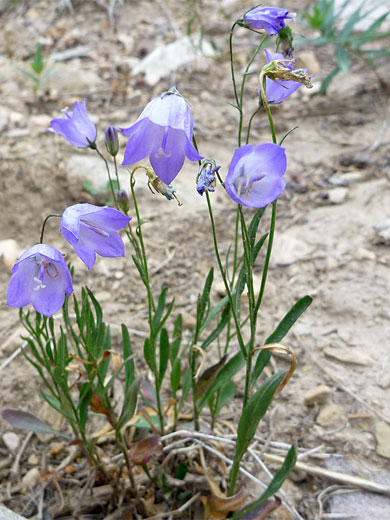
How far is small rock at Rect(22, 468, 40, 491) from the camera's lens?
5.93 ft

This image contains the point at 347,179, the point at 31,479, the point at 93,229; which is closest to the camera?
the point at 93,229

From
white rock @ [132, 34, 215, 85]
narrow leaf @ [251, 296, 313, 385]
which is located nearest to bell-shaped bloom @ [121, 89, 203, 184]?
narrow leaf @ [251, 296, 313, 385]

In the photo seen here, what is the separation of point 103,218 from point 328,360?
1.26 meters

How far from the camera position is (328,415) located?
1949 mm

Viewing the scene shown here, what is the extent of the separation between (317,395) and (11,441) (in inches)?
43.4

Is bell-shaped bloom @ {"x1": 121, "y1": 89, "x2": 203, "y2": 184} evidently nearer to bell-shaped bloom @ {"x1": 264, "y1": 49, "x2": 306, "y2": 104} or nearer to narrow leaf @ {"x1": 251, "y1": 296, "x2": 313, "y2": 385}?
bell-shaped bloom @ {"x1": 264, "y1": 49, "x2": 306, "y2": 104}

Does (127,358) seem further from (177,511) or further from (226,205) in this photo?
(226,205)

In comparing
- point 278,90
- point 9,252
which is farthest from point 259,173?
point 9,252

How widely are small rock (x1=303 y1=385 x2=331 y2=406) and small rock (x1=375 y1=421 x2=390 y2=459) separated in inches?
7.9

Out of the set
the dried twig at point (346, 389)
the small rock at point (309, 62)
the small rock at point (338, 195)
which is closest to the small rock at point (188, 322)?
the dried twig at point (346, 389)

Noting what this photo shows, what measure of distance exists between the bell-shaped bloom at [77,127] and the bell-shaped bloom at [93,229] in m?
0.30

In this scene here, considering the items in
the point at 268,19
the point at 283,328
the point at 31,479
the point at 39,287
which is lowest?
the point at 31,479

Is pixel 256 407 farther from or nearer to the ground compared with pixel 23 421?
farther from the ground

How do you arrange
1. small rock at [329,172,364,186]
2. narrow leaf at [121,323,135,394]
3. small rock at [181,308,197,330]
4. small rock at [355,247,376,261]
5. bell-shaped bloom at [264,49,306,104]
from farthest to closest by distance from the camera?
1. small rock at [329,172,364,186]
2. small rock at [355,247,376,261]
3. small rock at [181,308,197,330]
4. narrow leaf at [121,323,135,394]
5. bell-shaped bloom at [264,49,306,104]
